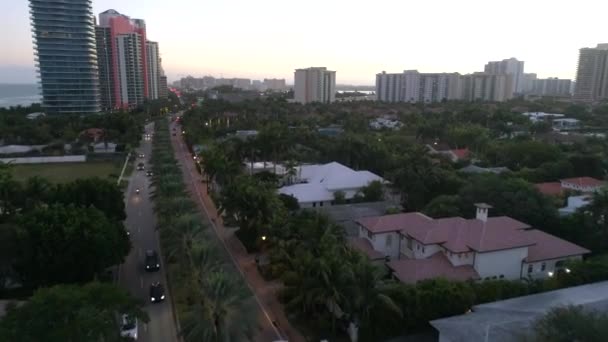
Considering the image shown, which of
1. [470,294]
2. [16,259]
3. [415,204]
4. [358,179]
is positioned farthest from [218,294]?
[358,179]

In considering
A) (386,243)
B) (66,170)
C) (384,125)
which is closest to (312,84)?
(384,125)

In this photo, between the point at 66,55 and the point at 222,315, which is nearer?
the point at 222,315

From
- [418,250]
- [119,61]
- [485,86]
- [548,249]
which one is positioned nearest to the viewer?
[418,250]

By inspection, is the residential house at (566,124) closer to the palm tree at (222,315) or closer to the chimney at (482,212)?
the chimney at (482,212)

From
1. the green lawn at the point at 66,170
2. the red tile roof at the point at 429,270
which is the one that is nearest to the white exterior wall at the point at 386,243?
the red tile roof at the point at 429,270

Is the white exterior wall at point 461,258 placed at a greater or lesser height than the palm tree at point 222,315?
lesser

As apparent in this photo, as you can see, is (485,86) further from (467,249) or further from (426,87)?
(467,249)

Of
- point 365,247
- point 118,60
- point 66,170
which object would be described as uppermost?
point 118,60

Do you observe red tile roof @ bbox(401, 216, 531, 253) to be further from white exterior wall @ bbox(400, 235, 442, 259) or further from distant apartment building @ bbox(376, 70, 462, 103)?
distant apartment building @ bbox(376, 70, 462, 103)
